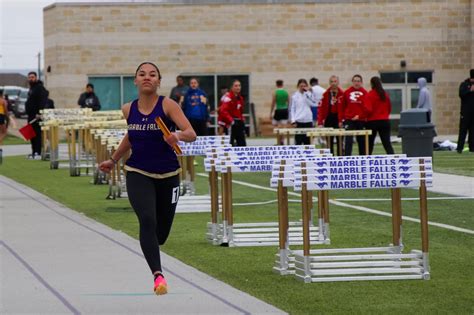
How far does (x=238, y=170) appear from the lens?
13.8 metres

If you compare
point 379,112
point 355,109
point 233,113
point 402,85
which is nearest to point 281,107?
point 233,113

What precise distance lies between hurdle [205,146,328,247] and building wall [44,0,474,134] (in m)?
36.8

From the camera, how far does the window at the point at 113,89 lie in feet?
167

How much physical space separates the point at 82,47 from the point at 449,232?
37.3 metres

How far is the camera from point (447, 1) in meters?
51.9

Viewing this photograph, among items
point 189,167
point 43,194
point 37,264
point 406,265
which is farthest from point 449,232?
point 43,194

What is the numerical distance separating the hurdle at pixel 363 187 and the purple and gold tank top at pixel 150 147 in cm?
121

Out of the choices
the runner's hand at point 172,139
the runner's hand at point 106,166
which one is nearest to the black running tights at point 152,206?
the runner's hand at point 106,166

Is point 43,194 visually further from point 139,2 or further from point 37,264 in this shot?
point 139,2

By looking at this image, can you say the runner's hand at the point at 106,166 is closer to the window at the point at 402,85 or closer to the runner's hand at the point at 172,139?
the runner's hand at the point at 172,139

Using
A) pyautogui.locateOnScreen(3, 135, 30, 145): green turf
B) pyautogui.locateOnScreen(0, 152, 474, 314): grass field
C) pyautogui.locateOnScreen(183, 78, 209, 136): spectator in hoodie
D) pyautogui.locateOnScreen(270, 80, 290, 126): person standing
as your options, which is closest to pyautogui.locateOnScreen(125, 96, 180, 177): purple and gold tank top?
pyautogui.locateOnScreen(0, 152, 474, 314): grass field

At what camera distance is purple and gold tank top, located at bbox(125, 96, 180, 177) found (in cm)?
1042

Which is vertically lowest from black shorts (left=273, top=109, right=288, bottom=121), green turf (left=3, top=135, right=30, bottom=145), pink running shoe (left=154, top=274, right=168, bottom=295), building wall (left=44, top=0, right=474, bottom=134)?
green turf (left=3, top=135, right=30, bottom=145)

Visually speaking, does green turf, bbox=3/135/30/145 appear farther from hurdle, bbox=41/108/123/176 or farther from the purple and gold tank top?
the purple and gold tank top
